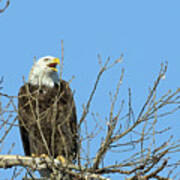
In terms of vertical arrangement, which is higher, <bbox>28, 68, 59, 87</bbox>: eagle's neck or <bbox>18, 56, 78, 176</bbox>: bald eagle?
<bbox>28, 68, 59, 87</bbox>: eagle's neck

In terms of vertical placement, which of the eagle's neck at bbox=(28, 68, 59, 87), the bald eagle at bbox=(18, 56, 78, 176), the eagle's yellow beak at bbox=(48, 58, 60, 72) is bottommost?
the bald eagle at bbox=(18, 56, 78, 176)

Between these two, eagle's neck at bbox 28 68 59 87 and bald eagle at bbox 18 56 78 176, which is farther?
eagle's neck at bbox 28 68 59 87

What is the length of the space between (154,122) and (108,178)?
770 mm

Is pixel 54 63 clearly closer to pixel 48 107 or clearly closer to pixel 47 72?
pixel 47 72

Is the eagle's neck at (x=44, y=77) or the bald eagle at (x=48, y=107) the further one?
the eagle's neck at (x=44, y=77)

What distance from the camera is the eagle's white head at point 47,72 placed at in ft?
22.8

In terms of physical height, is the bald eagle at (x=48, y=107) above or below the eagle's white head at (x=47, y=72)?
below

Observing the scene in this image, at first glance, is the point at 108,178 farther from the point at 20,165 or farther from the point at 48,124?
the point at 48,124

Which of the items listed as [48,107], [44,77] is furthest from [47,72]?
[48,107]

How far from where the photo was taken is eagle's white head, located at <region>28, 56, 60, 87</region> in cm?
696

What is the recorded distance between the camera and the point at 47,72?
7.05 m

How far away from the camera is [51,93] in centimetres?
687

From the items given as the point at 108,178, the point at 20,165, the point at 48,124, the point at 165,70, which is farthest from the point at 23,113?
the point at 165,70

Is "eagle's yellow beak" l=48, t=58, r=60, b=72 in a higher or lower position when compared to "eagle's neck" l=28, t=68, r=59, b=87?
higher
